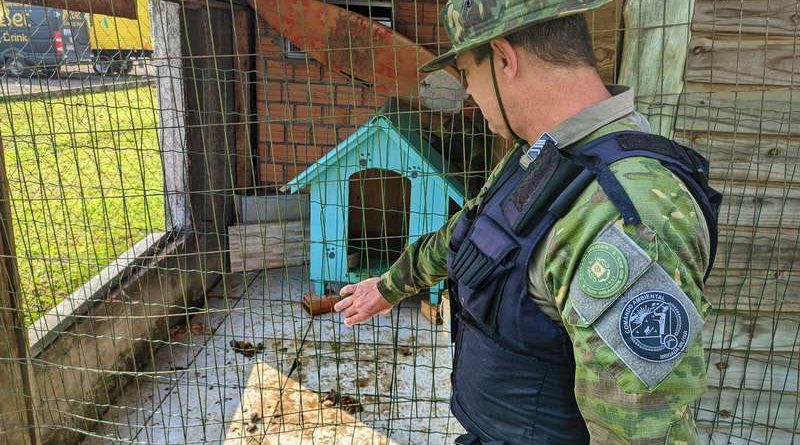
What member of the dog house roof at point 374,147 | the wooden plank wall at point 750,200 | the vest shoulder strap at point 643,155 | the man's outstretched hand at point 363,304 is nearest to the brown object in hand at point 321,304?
the dog house roof at point 374,147

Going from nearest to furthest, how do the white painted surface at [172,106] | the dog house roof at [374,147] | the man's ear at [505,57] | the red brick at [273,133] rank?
the man's ear at [505,57], the dog house roof at [374,147], the white painted surface at [172,106], the red brick at [273,133]

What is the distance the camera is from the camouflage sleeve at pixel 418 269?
1824mm

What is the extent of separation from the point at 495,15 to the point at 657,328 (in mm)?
669

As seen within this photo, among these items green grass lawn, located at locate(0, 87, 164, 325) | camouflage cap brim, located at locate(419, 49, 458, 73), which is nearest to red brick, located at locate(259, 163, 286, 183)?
green grass lawn, located at locate(0, 87, 164, 325)

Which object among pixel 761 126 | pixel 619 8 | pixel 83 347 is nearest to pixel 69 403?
pixel 83 347

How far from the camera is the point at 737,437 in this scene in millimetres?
2678

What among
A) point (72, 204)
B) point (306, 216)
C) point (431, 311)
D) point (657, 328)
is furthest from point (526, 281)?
point (72, 204)

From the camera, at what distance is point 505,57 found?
1256 millimetres

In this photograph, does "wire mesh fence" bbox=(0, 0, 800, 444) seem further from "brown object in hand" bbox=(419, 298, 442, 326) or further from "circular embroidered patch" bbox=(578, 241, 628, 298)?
"circular embroidered patch" bbox=(578, 241, 628, 298)

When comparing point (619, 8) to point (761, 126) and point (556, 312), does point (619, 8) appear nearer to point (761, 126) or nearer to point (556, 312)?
point (761, 126)

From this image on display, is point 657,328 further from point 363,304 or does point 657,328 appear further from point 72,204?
point 72,204

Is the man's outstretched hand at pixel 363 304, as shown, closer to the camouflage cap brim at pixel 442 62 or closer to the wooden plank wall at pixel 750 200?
the camouflage cap brim at pixel 442 62

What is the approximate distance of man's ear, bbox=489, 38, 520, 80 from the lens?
1.24 m

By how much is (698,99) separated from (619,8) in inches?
18.0
